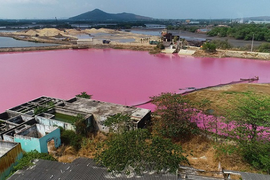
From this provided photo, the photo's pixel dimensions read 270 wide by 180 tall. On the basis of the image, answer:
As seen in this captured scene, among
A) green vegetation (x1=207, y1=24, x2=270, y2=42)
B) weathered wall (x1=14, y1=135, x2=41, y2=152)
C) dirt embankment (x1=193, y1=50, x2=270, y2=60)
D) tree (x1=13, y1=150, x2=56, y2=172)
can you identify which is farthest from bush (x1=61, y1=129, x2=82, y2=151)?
green vegetation (x1=207, y1=24, x2=270, y2=42)

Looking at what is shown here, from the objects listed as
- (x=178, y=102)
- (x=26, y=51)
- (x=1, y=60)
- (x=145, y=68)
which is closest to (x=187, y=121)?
(x=178, y=102)

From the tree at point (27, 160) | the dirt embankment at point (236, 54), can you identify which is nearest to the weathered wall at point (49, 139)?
the tree at point (27, 160)

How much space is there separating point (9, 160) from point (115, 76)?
1277 centimetres

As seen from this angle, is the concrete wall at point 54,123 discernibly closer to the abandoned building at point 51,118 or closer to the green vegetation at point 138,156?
the abandoned building at point 51,118

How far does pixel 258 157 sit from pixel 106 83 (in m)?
11.9

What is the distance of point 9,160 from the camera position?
598cm

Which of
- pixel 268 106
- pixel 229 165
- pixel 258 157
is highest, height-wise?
pixel 268 106

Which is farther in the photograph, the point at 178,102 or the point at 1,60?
the point at 1,60

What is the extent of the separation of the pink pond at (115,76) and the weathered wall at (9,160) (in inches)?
253

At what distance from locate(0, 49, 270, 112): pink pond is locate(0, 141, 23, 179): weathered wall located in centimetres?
643

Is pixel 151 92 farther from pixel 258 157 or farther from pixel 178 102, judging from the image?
pixel 258 157

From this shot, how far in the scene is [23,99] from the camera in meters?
12.9

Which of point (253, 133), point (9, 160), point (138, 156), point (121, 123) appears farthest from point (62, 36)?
point (138, 156)

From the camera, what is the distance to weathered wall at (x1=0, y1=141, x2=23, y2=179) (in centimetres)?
575
